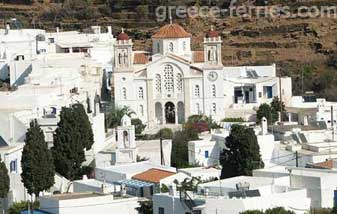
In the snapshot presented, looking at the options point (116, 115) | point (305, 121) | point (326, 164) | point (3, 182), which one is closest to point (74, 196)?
point (3, 182)

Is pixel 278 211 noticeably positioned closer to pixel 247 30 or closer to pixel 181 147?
pixel 181 147

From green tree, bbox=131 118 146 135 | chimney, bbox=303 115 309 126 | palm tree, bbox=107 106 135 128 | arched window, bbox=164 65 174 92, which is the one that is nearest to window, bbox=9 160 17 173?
palm tree, bbox=107 106 135 128

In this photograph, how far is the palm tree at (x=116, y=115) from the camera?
54594mm

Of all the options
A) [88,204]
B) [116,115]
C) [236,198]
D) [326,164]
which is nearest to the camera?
[236,198]

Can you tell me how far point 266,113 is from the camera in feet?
185

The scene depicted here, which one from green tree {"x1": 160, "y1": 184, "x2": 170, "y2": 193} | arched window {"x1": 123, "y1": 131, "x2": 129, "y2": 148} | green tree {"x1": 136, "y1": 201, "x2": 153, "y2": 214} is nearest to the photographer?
green tree {"x1": 136, "y1": 201, "x2": 153, "y2": 214}

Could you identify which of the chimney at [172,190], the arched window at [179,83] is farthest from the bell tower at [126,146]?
the arched window at [179,83]

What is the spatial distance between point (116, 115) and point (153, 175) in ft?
52.9

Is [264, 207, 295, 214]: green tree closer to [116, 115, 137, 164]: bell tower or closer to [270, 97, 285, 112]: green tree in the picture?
[116, 115, 137, 164]: bell tower

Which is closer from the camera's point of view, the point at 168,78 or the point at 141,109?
the point at 141,109

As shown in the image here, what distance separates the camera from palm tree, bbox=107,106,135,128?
54.6m

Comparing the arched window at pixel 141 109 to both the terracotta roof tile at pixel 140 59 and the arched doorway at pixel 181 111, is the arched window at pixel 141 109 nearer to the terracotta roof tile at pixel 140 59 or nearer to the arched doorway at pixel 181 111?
the arched doorway at pixel 181 111

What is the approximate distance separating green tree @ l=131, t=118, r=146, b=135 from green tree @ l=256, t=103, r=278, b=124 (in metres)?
4.70

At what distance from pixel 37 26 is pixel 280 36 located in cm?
1569
